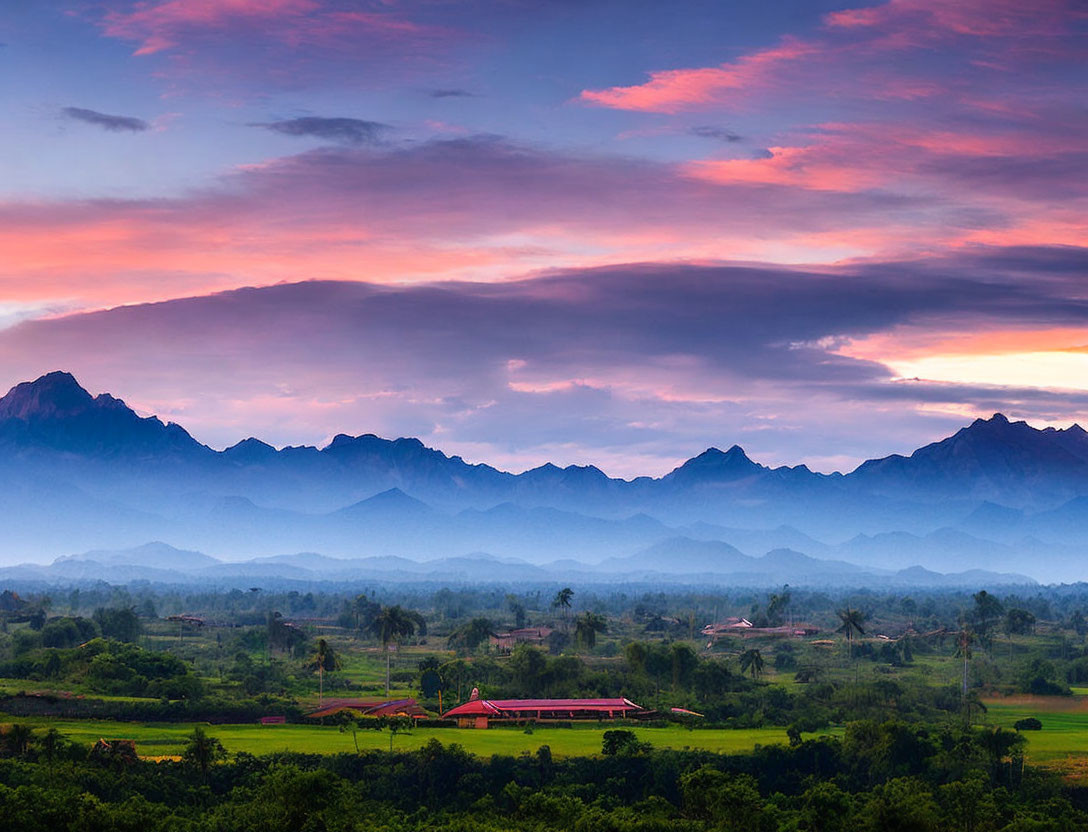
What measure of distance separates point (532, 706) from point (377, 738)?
16.0 m

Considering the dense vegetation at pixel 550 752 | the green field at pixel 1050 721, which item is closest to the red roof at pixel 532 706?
the dense vegetation at pixel 550 752

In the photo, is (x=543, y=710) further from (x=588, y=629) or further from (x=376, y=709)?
(x=588, y=629)

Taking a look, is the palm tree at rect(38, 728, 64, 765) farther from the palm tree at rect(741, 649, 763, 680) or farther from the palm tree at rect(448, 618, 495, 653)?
the palm tree at rect(448, 618, 495, 653)

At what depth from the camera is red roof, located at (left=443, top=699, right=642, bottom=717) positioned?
8956 cm

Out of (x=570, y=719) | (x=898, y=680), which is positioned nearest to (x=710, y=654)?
(x=898, y=680)

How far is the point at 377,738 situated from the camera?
80.5 metres

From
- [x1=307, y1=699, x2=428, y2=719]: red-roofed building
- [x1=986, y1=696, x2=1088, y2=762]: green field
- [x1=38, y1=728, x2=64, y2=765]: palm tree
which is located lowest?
[x1=986, y1=696, x2=1088, y2=762]: green field

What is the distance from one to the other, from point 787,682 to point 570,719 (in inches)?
1448

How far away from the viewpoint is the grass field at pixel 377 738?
248 feet

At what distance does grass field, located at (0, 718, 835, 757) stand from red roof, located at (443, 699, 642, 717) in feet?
11.2

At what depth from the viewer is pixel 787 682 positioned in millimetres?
121938

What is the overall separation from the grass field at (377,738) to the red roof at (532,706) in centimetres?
341

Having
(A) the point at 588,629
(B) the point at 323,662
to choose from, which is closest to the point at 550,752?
(B) the point at 323,662

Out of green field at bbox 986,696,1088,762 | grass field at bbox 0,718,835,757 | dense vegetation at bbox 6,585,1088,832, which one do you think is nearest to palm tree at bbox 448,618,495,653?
dense vegetation at bbox 6,585,1088,832
